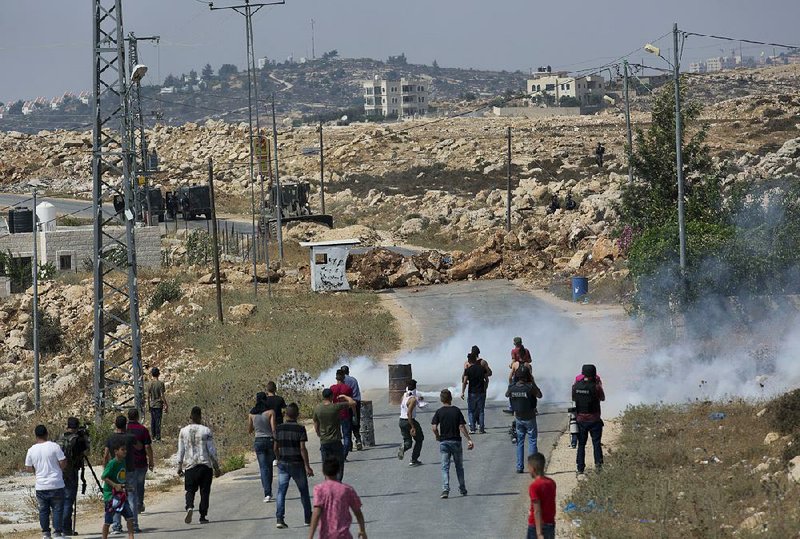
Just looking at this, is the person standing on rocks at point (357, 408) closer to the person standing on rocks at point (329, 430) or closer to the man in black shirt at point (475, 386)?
the man in black shirt at point (475, 386)

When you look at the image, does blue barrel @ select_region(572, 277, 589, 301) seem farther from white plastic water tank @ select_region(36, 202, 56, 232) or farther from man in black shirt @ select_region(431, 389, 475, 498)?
white plastic water tank @ select_region(36, 202, 56, 232)

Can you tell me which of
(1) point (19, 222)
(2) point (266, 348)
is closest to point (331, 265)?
(2) point (266, 348)

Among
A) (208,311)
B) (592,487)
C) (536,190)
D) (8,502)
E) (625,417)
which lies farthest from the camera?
(536,190)

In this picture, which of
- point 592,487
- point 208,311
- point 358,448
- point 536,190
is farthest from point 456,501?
point 536,190

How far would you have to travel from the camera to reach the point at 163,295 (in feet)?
152

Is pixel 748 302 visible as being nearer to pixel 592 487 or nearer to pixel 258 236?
pixel 592 487

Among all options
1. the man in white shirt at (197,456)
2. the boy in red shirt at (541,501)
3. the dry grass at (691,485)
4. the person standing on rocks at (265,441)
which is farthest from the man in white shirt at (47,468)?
the dry grass at (691,485)

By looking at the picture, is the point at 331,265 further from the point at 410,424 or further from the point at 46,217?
the point at 410,424

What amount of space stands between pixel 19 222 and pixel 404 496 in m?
45.0

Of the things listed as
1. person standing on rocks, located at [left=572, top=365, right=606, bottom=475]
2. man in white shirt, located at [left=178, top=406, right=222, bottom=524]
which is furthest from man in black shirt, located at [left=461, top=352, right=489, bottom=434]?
man in white shirt, located at [left=178, top=406, right=222, bottom=524]

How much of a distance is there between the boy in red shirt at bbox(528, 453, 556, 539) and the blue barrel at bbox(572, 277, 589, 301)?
1139 inches

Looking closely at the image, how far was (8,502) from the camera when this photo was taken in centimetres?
1977

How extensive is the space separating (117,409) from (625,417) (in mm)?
9726

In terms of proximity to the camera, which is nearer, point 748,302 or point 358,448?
point 358,448
